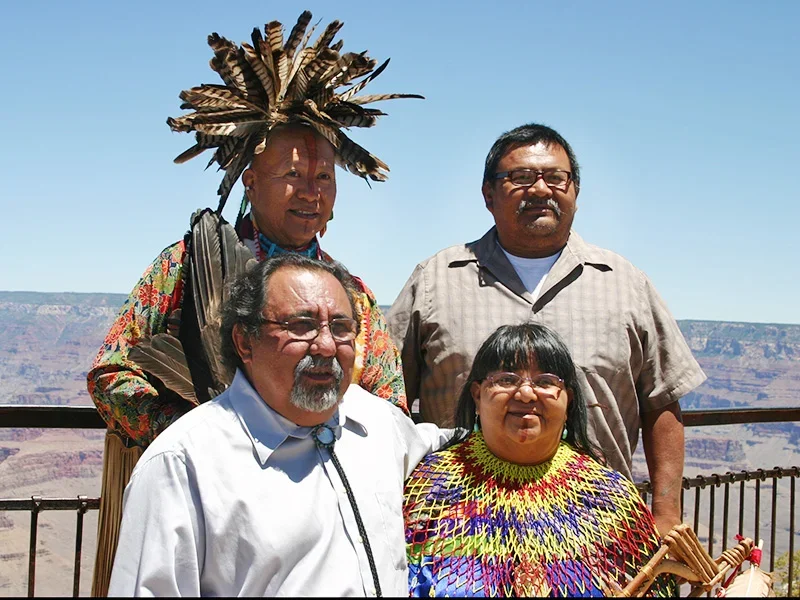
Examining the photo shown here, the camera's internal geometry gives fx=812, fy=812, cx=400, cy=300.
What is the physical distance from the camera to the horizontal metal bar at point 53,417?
9.84 feet

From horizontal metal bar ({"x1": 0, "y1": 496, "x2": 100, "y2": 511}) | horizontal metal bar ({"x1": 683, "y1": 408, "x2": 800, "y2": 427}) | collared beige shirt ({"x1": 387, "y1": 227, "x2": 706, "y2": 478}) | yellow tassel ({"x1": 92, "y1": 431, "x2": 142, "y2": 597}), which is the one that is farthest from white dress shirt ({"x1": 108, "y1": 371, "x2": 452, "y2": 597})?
horizontal metal bar ({"x1": 683, "y1": 408, "x2": 800, "y2": 427})

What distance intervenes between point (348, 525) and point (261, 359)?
45 cm

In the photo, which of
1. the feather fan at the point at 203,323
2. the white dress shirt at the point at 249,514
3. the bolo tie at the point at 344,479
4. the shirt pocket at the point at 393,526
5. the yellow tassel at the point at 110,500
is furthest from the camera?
the yellow tassel at the point at 110,500

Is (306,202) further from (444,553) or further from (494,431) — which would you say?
(444,553)

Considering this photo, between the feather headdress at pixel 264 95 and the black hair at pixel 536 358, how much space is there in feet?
2.79

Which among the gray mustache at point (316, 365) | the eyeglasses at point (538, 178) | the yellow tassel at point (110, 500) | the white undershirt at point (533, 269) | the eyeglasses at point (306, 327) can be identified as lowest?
the yellow tassel at point (110, 500)

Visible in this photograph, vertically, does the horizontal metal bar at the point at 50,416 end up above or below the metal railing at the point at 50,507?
above

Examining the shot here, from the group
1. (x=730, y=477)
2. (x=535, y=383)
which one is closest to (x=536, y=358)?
(x=535, y=383)

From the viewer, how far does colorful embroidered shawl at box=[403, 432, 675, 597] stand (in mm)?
2176

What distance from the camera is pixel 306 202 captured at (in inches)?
107

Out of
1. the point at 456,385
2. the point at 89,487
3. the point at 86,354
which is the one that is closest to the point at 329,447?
the point at 456,385

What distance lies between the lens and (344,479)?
1991mm

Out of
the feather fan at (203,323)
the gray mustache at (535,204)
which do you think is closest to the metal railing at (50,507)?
the feather fan at (203,323)

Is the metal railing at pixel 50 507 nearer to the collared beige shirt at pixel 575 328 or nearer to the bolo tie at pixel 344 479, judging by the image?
the collared beige shirt at pixel 575 328
